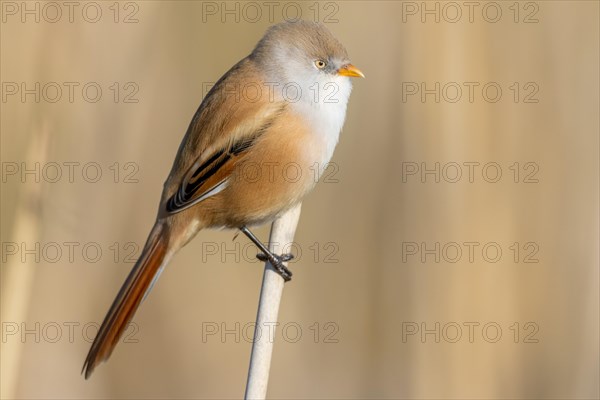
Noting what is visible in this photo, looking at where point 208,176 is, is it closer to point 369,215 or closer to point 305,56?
point 305,56

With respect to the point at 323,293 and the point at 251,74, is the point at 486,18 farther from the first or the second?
the point at 323,293

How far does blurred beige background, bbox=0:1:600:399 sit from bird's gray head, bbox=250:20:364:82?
2.21ft

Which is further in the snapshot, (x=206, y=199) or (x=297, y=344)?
(x=297, y=344)

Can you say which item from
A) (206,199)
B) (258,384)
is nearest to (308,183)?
(206,199)

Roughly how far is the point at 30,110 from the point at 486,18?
6.75 ft

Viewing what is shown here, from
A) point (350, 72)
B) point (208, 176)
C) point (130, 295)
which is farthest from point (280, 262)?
point (350, 72)

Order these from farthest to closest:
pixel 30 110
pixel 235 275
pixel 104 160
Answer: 1. pixel 235 275
2. pixel 104 160
3. pixel 30 110

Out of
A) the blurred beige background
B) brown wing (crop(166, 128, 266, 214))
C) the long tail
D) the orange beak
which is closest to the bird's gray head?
the orange beak

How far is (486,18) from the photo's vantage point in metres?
4.21

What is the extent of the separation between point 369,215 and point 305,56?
1.11 m

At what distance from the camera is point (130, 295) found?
331 centimetres

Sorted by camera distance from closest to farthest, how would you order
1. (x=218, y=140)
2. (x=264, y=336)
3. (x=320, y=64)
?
(x=264, y=336) < (x=218, y=140) < (x=320, y=64)

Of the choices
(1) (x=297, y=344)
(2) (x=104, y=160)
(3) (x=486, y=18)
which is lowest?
(1) (x=297, y=344)

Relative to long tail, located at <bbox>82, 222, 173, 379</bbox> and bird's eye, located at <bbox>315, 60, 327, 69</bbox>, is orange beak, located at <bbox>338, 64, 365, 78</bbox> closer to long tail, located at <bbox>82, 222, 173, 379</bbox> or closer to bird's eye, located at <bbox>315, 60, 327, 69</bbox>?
bird's eye, located at <bbox>315, 60, 327, 69</bbox>
